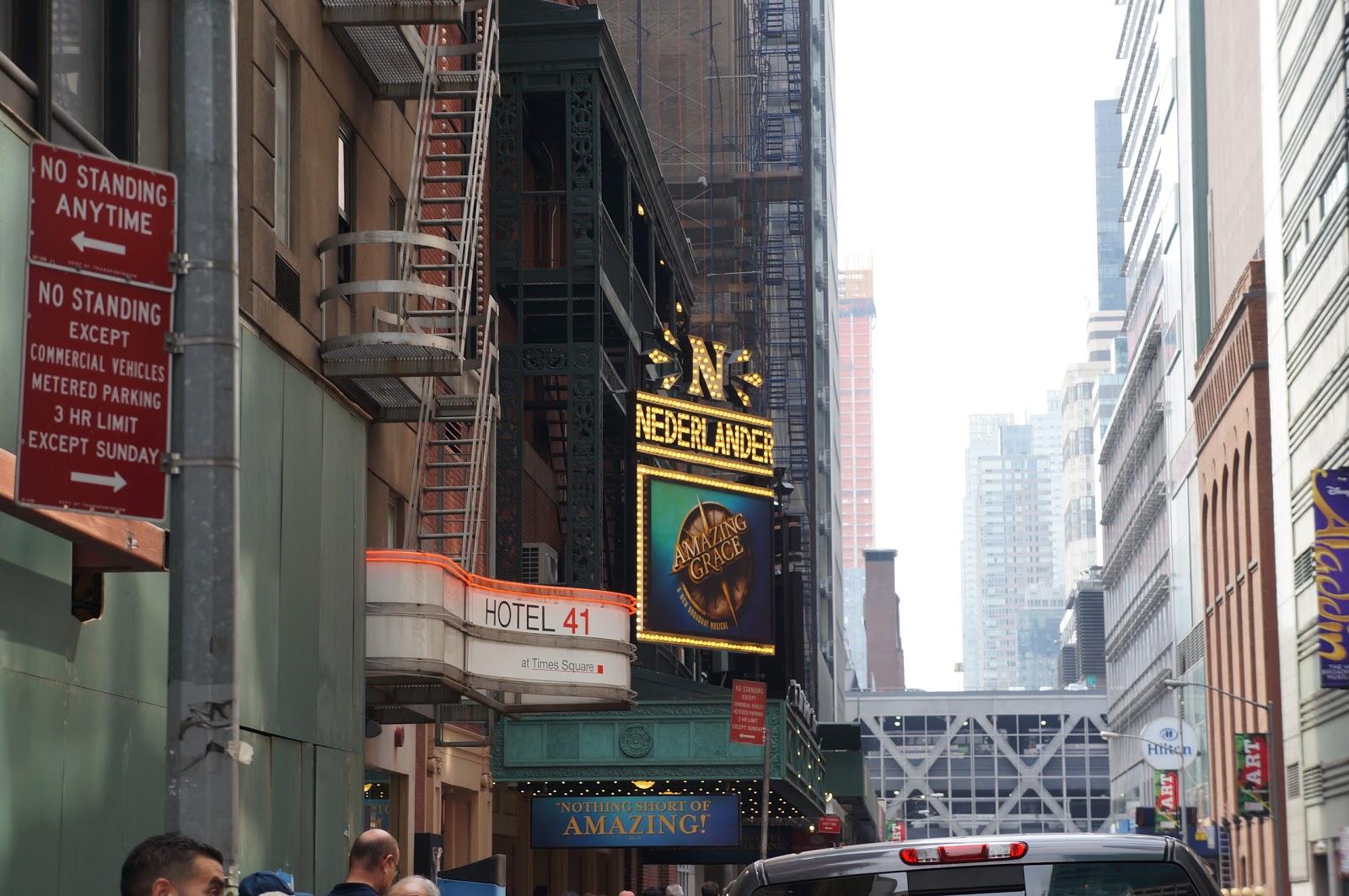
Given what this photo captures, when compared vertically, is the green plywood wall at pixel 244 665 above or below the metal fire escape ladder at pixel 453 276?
below

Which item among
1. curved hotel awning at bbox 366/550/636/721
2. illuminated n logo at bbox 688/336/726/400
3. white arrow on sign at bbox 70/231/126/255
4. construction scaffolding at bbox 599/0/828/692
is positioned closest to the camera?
white arrow on sign at bbox 70/231/126/255

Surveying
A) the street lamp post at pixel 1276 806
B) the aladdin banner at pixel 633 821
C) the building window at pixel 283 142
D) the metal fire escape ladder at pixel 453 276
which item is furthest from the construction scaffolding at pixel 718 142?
the building window at pixel 283 142

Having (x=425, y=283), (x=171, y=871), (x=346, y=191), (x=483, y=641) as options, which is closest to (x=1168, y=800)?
(x=483, y=641)

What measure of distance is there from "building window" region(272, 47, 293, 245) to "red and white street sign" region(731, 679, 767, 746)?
11011mm

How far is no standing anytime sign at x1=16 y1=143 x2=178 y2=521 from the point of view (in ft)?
22.4

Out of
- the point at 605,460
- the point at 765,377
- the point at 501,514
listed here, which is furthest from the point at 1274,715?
the point at 501,514

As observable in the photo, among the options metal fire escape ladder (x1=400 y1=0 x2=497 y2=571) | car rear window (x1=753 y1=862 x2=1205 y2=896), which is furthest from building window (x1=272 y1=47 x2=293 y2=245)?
car rear window (x1=753 y1=862 x2=1205 y2=896)

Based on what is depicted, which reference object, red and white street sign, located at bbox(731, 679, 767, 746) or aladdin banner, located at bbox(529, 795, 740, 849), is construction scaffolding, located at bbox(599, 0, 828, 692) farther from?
red and white street sign, located at bbox(731, 679, 767, 746)

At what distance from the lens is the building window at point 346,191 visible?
1670cm

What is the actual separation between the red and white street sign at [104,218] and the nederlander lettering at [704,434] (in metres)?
26.6

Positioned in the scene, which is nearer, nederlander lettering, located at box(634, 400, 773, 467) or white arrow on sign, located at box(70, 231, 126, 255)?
white arrow on sign, located at box(70, 231, 126, 255)

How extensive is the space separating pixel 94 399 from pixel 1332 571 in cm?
4365

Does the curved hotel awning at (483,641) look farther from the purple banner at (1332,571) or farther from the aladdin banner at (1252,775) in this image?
the aladdin banner at (1252,775)

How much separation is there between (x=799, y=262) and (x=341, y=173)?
205 ft
